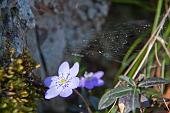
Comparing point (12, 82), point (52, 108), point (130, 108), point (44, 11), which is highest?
point (44, 11)

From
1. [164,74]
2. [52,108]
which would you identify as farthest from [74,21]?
[164,74]

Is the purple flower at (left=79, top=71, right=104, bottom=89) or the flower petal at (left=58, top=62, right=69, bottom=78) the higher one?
the flower petal at (left=58, top=62, right=69, bottom=78)

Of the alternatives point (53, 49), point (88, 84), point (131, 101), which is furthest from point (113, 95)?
point (53, 49)

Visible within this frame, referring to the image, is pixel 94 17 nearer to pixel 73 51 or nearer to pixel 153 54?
pixel 73 51

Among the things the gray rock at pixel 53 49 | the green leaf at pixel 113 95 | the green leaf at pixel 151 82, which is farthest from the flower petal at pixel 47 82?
the gray rock at pixel 53 49

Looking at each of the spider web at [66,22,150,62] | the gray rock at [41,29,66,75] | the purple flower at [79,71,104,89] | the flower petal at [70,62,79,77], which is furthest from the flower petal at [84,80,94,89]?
the flower petal at [70,62,79,77]

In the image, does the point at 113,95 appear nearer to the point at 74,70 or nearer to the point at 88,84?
the point at 74,70

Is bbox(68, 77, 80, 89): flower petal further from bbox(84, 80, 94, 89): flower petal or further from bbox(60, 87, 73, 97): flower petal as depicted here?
bbox(84, 80, 94, 89): flower petal

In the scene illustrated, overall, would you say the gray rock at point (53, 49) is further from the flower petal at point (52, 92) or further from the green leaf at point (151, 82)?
the green leaf at point (151, 82)
